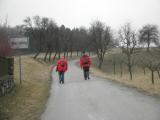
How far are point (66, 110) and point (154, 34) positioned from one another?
257ft

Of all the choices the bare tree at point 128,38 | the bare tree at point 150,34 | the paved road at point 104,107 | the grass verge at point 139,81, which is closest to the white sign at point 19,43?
the paved road at point 104,107

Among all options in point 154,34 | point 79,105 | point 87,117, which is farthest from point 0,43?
point 154,34

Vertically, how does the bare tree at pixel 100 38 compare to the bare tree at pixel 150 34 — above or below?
below

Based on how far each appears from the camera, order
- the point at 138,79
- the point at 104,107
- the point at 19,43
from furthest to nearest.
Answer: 1. the point at 138,79
2. the point at 19,43
3. the point at 104,107

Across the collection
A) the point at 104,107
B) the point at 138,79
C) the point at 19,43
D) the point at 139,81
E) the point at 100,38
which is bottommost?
the point at 138,79

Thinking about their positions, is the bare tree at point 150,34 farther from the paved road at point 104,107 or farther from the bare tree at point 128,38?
the paved road at point 104,107

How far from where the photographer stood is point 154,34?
79688 mm

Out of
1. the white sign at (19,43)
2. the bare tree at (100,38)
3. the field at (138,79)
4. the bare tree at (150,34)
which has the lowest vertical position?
the field at (138,79)

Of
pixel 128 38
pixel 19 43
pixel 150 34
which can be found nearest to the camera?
pixel 19 43

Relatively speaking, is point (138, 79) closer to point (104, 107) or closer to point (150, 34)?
point (104, 107)

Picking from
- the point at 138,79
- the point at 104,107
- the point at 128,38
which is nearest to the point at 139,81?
the point at 138,79

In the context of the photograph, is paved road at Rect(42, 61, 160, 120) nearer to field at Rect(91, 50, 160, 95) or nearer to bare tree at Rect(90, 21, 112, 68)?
field at Rect(91, 50, 160, 95)

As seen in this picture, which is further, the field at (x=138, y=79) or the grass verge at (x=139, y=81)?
the field at (x=138, y=79)

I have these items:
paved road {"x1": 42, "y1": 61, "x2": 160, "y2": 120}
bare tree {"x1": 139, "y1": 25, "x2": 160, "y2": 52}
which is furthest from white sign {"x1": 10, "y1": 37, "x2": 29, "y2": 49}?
bare tree {"x1": 139, "y1": 25, "x2": 160, "y2": 52}
